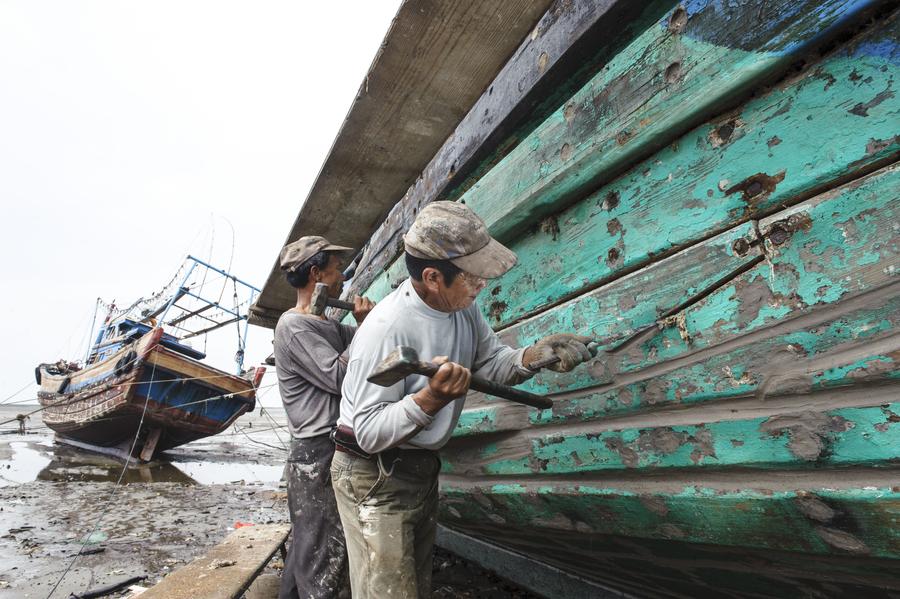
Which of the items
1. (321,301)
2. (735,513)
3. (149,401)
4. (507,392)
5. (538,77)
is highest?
(538,77)

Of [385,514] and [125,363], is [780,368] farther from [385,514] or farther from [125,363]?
[125,363]

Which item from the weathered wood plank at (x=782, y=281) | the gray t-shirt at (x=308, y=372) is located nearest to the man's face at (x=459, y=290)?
the weathered wood plank at (x=782, y=281)

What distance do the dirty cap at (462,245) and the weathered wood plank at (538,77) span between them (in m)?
0.60

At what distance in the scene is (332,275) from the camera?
105 inches

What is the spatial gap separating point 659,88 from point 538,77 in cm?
54

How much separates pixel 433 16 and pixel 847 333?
1.67 metres

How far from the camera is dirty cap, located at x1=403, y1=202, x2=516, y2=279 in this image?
1486 mm

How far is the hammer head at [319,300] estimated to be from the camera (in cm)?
250

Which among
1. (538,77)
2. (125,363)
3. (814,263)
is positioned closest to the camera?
(814,263)

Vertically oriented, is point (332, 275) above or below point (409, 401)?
above

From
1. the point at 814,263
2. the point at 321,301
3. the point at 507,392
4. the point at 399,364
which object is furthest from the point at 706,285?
the point at 321,301

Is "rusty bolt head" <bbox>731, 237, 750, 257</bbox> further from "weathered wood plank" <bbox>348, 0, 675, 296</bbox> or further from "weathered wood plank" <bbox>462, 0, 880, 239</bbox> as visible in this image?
"weathered wood plank" <bbox>348, 0, 675, 296</bbox>

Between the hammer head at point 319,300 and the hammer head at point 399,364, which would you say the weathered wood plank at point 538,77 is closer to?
the hammer head at point 319,300

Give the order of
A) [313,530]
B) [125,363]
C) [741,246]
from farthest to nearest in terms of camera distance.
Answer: [125,363] → [313,530] → [741,246]
